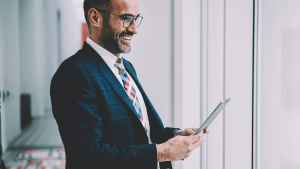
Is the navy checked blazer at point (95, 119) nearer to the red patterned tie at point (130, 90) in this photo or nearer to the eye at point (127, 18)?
the red patterned tie at point (130, 90)

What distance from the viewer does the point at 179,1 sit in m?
1.70

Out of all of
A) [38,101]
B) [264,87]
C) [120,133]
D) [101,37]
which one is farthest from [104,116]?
[38,101]

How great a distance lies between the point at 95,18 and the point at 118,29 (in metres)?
0.11

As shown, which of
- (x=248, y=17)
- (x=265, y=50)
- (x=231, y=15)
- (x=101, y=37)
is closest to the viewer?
(x=101, y=37)

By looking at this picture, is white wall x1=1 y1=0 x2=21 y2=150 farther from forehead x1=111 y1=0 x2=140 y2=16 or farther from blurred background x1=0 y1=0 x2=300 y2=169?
forehead x1=111 y1=0 x2=140 y2=16

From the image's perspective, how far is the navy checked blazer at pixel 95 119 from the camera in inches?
25.8

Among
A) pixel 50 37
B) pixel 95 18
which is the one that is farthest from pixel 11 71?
pixel 95 18

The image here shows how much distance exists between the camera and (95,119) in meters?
0.68

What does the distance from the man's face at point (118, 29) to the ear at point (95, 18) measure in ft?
0.08

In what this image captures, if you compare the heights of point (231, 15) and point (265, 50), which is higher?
point (231, 15)

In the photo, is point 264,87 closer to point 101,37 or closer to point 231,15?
point 231,15

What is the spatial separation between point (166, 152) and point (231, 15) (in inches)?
45.9

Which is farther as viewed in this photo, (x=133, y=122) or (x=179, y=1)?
(x=179, y=1)

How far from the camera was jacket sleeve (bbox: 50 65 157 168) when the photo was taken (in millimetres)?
652
